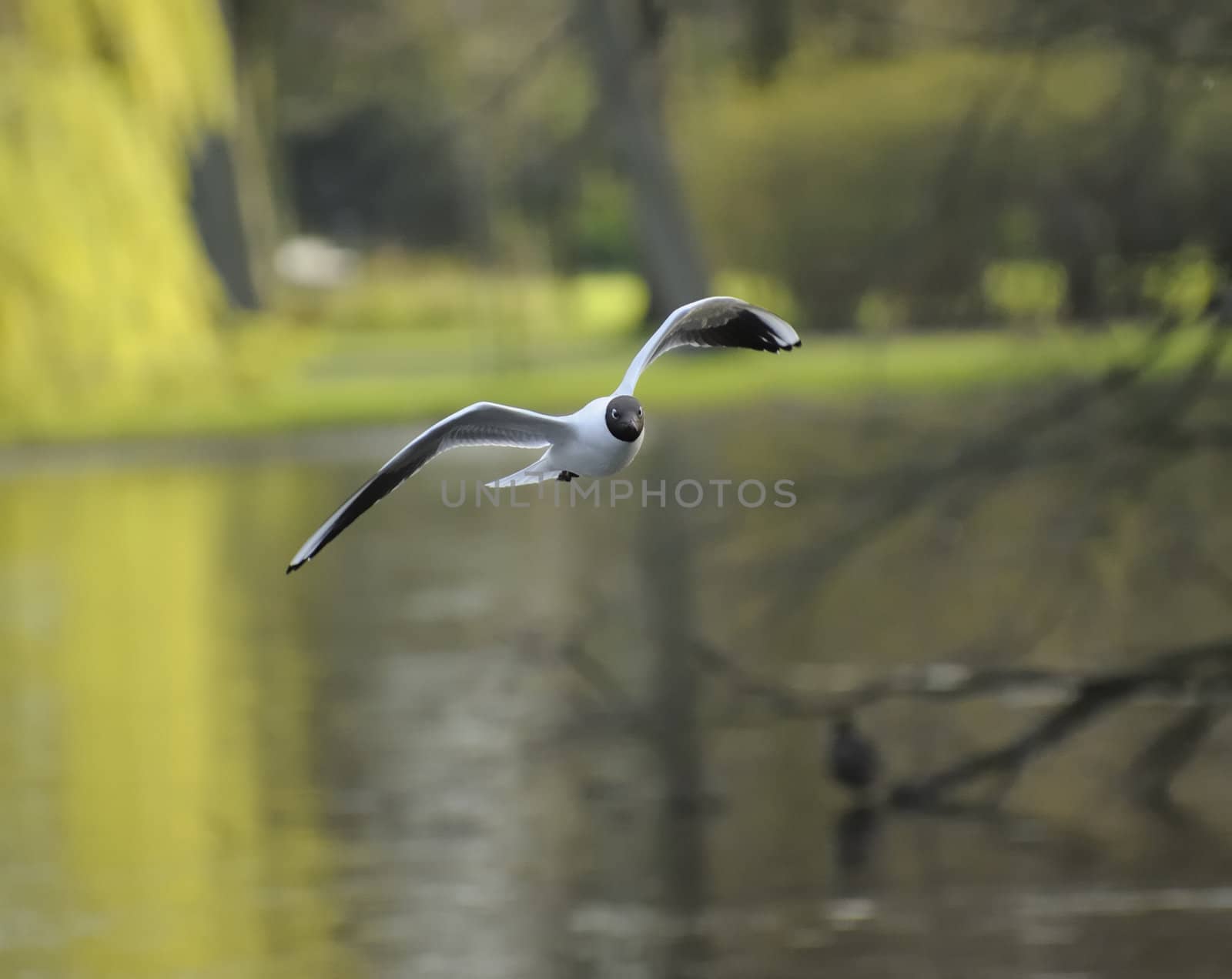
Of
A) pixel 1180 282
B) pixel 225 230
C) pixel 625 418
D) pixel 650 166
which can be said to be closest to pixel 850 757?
pixel 1180 282

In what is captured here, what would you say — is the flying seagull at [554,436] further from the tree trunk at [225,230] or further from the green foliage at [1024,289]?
the tree trunk at [225,230]

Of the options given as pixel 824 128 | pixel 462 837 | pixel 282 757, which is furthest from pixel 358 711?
pixel 824 128

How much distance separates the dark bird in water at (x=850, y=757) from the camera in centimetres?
1276

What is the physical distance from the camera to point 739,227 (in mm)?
44844

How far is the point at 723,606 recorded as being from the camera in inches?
811

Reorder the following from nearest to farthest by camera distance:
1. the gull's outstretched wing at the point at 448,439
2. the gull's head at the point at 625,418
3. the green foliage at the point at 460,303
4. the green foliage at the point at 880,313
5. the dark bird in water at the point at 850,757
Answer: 1. the gull's head at the point at 625,418
2. the gull's outstretched wing at the point at 448,439
3. the green foliage at the point at 880,313
4. the dark bird in water at the point at 850,757
5. the green foliage at the point at 460,303

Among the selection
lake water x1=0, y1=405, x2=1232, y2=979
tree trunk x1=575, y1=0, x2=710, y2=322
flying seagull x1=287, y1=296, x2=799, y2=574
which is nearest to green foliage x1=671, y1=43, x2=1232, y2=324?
lake water x1=0, y1=405, x2=1232, y2=979

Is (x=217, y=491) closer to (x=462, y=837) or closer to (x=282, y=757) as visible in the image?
(x=282, y=757)

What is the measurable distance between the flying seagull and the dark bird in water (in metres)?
5.78

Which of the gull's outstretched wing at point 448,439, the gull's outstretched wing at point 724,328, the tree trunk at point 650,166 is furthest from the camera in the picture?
the tree trunk at point 650,166

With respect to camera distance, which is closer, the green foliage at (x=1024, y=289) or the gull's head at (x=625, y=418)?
the gull's head at (x=625, y=418)
